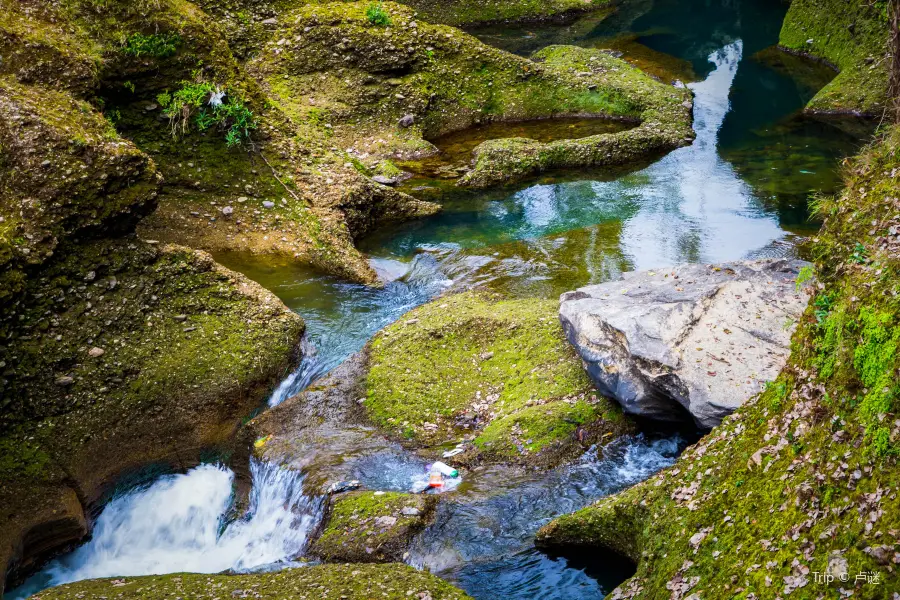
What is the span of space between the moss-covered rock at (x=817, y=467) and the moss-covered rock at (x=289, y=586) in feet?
5.11

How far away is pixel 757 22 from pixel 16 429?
27430mm

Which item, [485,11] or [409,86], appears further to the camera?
[485,11]

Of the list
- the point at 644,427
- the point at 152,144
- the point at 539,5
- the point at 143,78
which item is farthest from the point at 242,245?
the point at 539,5

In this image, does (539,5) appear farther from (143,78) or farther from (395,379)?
(395,379)

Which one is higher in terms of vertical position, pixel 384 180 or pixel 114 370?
pixel 384 180

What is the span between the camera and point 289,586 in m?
5.88

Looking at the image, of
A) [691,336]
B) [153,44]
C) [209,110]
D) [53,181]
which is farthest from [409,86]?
[691,336]

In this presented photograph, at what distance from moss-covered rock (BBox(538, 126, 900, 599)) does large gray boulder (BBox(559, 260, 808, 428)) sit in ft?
4.49

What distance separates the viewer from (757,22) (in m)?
27.1

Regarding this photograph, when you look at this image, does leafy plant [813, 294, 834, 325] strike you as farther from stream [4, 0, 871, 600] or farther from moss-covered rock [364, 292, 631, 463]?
moss-covered rock [364, 292, 631, 463]

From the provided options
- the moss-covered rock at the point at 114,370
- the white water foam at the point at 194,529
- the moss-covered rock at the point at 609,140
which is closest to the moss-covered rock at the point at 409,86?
the moss-covered rock at the point at 609,140

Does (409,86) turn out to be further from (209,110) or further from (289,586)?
(289,586)

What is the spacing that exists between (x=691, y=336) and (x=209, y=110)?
8.56 m

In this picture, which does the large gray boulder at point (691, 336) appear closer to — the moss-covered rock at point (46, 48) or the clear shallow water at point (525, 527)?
the clear shallow water at point (525, 527)
